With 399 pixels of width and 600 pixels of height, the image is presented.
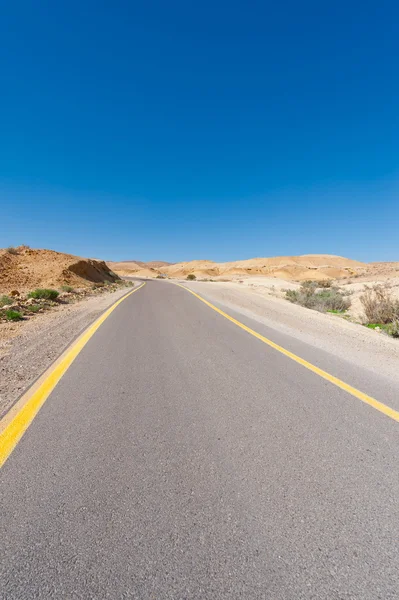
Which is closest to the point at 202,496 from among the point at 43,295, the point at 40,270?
the point at 43,295

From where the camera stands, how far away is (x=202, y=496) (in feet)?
6.64

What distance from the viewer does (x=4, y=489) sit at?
82.4 inches

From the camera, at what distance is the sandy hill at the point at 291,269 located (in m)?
64.3

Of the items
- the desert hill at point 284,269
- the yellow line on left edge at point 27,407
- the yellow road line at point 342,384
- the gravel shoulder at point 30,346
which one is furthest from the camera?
the desert hill at point 284,269

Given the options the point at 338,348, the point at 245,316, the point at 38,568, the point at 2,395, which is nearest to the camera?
the point at 38,568

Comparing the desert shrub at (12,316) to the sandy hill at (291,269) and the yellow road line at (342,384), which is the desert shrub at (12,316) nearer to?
the yellow road line at (342,384)

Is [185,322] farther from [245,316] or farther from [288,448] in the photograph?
[288,448]

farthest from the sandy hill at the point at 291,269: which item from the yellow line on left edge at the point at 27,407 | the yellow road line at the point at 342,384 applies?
the yellow line on left edge at the point at 27,407

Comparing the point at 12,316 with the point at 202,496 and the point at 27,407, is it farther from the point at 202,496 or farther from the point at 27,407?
the point at 202,496

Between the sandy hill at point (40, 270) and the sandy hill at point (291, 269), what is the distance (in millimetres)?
40614

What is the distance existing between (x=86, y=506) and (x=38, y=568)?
1.34 ft

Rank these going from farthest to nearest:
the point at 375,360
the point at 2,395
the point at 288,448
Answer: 1. the point at 375,360
2. the point at 2,395
3. the point at 288,448

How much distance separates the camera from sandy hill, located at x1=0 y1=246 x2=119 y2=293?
22095 mm

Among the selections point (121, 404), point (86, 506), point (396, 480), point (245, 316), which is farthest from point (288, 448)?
point (245, 316)
